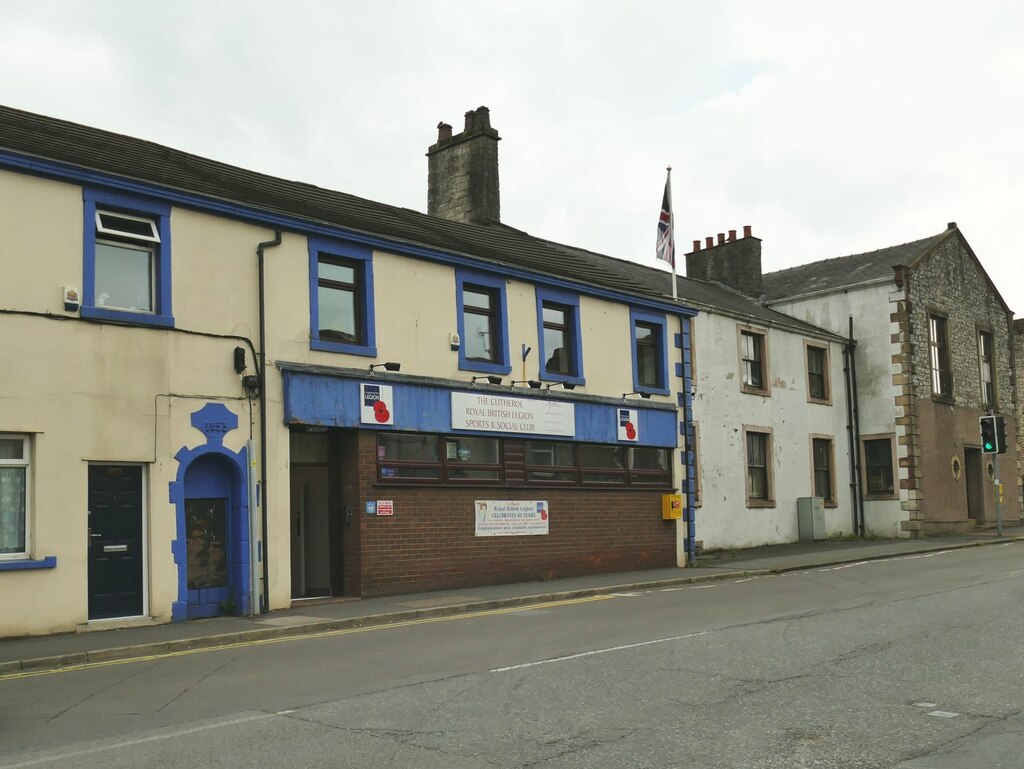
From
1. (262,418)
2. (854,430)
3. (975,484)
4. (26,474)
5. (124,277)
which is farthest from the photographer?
(975,484)

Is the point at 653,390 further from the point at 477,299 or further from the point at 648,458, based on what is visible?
the point at 477,299

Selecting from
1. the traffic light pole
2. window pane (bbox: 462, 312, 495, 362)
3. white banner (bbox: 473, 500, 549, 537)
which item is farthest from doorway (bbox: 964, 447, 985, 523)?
window pane (bbox: 462, 312, 495, 362)

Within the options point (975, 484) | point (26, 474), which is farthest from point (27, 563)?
point (975, 484)

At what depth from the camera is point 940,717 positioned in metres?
7.46

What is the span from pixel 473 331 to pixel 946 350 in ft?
69.6

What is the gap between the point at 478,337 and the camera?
66.5 feet

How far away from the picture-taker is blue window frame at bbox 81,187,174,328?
14.8 m

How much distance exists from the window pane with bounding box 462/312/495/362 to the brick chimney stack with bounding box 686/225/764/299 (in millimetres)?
18817

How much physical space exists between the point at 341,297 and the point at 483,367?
10.5ft

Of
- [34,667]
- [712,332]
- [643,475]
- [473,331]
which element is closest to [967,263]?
[712,332]

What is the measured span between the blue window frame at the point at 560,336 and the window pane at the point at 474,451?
2119 millimetres

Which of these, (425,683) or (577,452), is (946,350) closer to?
(577,452)

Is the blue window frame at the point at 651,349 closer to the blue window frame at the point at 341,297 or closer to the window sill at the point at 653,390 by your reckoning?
the window sill at the point at 653,390

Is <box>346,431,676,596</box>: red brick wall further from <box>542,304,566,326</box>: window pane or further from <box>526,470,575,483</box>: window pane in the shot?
→ <box>542,304,566,326</box>: window pane
